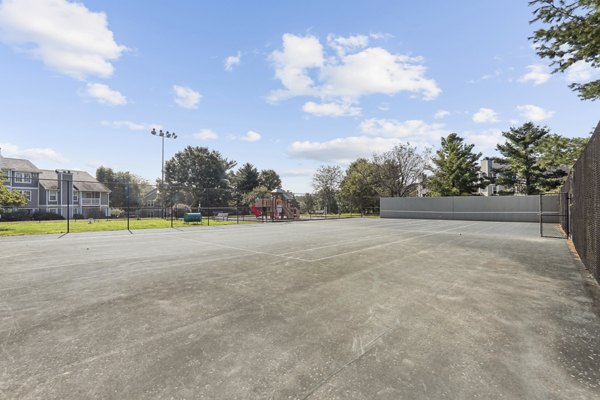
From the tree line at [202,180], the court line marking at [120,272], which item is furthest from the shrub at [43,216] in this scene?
the court line marking at [120,272]

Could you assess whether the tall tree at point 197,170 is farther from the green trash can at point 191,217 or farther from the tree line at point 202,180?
the green trash can at point 191,217

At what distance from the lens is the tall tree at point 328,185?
4269 cm

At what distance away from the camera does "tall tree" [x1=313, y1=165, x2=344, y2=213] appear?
42688 mm

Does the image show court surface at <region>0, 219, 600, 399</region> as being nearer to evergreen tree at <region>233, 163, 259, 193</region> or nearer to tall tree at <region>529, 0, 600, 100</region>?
tall tree at <region>529, 0, 600, 100</region>

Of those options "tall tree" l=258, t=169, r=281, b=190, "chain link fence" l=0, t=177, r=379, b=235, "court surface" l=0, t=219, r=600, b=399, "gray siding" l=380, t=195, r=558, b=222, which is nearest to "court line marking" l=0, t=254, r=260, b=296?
"court surface" l=0, t=219, r=600, b=399

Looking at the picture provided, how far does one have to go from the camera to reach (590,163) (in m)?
5.93

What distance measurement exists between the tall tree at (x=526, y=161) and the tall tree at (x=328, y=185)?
2164 centimetres

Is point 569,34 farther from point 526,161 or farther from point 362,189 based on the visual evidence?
point 362,189

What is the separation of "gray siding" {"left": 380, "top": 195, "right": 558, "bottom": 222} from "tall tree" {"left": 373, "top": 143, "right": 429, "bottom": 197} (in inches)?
305

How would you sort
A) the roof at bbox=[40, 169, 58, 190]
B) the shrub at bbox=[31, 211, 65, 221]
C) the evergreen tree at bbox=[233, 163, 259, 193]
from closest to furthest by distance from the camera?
the shrub at bbox=[31, 211, 65, 221]
the roof at bbox=[40, 169, 58, 190]
the evergreen tree at bbox=[233, 163, 259, 193]

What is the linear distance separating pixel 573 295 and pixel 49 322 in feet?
25.5

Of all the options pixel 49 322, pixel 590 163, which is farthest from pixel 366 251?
pixel 49 322

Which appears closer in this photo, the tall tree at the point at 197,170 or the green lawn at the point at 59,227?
the green lawn at the point at 59,227

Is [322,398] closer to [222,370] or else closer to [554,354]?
[222,370]
